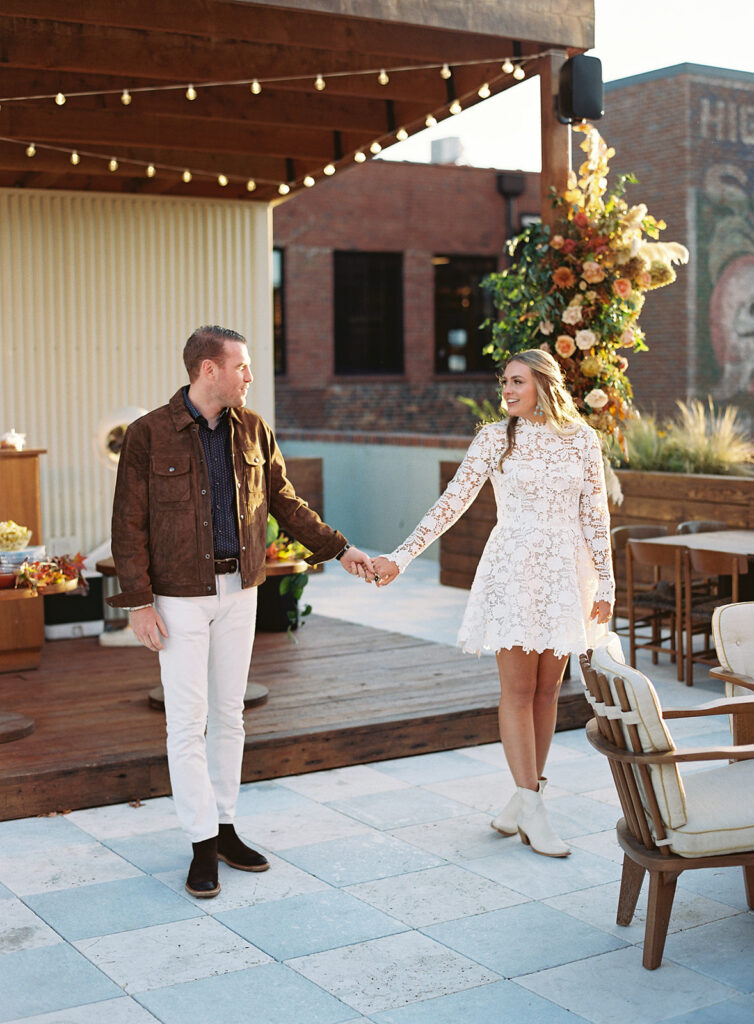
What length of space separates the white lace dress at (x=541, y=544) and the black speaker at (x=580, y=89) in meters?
2.29

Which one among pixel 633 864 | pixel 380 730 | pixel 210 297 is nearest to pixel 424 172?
pixel 210 297

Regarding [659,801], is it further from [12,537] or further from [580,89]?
[12,537]

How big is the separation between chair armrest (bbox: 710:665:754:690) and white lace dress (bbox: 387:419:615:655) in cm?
43

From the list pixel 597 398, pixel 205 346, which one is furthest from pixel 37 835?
pixel 597 398

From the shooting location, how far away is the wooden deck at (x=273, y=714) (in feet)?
16.2

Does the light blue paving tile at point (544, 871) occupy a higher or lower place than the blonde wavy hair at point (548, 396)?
lower

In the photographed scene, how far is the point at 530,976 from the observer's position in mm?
3408

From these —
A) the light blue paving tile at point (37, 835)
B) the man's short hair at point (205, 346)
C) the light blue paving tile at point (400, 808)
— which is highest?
the man's short hair at point (205, 346)

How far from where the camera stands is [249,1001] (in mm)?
3268

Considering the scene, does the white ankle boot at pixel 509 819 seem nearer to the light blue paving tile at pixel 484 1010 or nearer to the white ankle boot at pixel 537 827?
the white ankle boot at pixel 537 827

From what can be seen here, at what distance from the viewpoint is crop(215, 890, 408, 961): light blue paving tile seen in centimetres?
364

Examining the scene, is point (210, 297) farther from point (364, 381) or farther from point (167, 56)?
point (364, 381)

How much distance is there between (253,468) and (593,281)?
254 centimetres

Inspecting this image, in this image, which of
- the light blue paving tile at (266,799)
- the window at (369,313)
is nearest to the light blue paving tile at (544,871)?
the light blue paving tile at (266,799)
